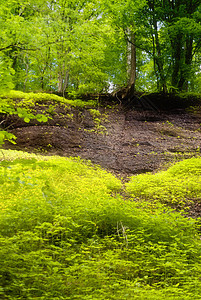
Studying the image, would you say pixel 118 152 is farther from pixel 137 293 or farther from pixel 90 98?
pixel 137 293

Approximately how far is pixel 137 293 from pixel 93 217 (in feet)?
6.29

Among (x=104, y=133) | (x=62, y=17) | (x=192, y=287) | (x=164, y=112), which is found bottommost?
(x=192, y=287)

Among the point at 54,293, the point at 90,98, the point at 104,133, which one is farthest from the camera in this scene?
the point at 90,98

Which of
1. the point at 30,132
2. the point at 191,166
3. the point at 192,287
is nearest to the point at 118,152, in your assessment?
the point at 191,166

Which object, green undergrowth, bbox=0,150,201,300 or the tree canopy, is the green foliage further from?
green undergrowth, bbox=0,150,201,300

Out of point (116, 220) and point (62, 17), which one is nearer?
point (116, 220)

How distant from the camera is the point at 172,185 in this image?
6.36 m

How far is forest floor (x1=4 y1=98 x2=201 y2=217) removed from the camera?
902cm

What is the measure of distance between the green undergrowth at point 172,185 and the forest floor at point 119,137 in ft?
3.08

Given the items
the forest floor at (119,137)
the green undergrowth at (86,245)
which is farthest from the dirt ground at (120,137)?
the green undergrowth at (86,245)

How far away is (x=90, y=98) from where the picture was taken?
1475cm

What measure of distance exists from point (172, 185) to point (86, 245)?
3.81 metres

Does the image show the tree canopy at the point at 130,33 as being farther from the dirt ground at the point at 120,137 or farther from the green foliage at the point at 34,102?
the dirt ground at the point at 120,137

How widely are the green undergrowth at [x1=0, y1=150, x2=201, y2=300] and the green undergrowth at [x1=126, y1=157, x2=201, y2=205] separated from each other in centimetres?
65
